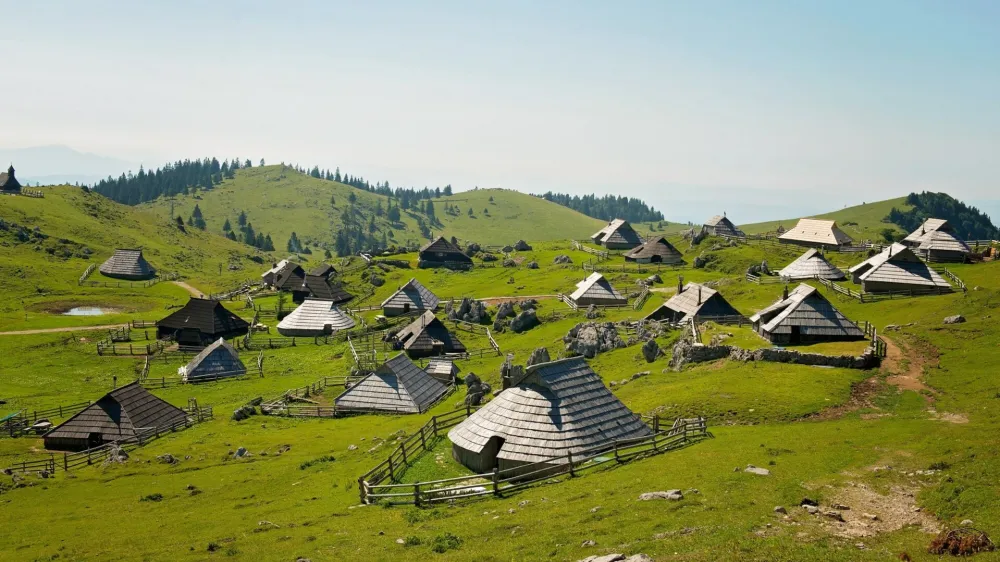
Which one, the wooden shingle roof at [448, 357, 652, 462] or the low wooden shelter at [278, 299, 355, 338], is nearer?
the wooden shingle roof at [448, 357, 652, 462]

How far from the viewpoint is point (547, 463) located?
29172 mm

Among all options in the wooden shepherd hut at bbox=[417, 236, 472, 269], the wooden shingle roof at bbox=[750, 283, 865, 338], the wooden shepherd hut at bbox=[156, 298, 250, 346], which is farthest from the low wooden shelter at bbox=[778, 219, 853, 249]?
the wooden shepherd hut at bbox=[156, 298, 250, 346]

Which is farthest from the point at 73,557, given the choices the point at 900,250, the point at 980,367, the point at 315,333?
the point at 900,250

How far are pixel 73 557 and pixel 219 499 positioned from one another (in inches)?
277

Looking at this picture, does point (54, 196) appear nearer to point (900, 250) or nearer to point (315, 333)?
point (315, 333)

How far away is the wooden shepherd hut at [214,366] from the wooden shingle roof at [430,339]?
14146mm

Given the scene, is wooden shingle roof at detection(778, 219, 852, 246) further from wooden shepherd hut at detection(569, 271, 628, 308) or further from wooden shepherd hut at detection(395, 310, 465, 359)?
wooden shepherd hut at detection(395, 310, 465, 359)

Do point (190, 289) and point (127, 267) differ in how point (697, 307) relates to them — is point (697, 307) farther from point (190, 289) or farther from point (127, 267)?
point (127, 267)

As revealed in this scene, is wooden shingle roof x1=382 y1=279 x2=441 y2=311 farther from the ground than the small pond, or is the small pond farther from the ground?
wooden shingle roof x1=382 y1=279 x2=441 y2=311

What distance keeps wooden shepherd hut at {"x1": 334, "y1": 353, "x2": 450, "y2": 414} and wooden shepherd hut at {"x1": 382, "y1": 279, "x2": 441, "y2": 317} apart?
3621 centimetres

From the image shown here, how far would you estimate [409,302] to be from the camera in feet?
285

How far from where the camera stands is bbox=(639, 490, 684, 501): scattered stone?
23359 mm

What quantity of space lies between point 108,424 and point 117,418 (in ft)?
1.87

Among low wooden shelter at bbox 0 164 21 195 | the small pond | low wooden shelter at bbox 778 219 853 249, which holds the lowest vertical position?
the small pond
